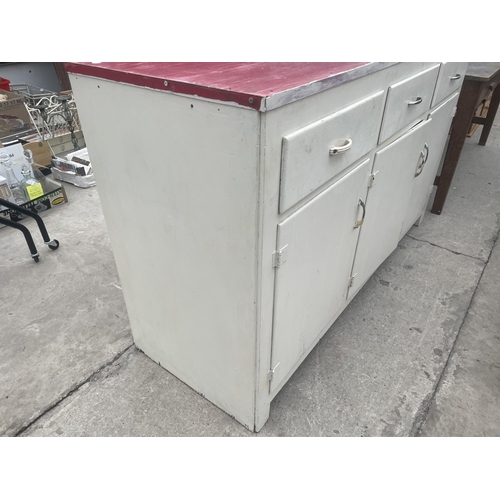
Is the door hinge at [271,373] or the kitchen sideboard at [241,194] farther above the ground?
the kitchen sideboard at [241,194]

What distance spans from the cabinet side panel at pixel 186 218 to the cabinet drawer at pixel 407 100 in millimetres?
734

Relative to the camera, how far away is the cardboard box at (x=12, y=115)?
10.2 ft

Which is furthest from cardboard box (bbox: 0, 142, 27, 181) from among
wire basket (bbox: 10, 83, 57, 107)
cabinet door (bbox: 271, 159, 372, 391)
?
cabinet door (bbox: 271, 159, 372, 391)

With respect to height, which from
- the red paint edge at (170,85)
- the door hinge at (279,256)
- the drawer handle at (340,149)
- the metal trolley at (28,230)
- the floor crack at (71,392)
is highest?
the red paint edge at (170,85)

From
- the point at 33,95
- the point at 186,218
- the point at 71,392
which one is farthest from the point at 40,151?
the point at 186,218

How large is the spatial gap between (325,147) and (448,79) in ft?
4.21

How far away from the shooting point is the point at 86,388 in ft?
5.08

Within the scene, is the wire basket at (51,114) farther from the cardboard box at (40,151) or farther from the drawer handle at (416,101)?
the drawer handle at (416,101)

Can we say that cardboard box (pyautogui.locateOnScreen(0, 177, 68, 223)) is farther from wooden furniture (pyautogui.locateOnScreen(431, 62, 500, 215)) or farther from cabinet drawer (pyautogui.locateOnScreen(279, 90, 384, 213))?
wooden furniture (pyautogui.locateOnScreen(431, 62, 500, 215))

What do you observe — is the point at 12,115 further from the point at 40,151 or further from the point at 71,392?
the point at 71,392

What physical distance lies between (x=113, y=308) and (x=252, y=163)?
53.9 inches

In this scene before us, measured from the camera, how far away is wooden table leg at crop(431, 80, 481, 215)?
7.50 ft

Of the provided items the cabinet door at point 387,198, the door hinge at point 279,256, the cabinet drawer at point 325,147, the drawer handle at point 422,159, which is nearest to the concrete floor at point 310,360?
the cabinet door at point 387,198

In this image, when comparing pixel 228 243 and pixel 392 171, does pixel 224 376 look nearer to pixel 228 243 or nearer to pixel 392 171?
pixel 228 243
